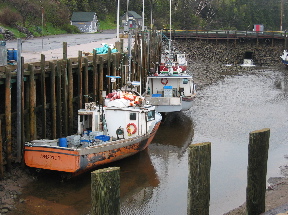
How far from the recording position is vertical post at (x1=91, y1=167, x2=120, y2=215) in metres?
8.65

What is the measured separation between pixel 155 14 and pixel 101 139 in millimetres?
72049

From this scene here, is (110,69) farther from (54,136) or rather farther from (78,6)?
(78,6)

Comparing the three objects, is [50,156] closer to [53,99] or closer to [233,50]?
[53,99]

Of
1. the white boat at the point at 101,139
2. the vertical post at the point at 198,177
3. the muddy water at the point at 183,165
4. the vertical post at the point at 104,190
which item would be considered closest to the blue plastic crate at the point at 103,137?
the white boat at the point at 101,139

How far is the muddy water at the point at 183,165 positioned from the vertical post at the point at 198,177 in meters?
4.59

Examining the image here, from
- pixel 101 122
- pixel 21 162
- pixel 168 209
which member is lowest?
pixel 168 209

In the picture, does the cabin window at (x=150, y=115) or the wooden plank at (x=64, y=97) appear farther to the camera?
the cabin window at (x=150, y=115)

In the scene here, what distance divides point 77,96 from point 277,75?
3510cm

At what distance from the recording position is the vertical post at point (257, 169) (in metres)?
11.1

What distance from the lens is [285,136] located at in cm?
2472

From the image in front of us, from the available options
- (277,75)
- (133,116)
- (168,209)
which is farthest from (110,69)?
(277,75)

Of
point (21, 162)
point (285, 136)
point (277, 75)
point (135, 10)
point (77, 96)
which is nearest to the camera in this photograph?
point (21, 162)

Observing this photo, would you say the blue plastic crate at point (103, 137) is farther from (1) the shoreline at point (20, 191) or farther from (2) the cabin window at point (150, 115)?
(1) the shoreline at point (20, 191)

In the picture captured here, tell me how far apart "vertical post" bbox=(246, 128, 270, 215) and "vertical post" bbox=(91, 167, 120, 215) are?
12.5ft
